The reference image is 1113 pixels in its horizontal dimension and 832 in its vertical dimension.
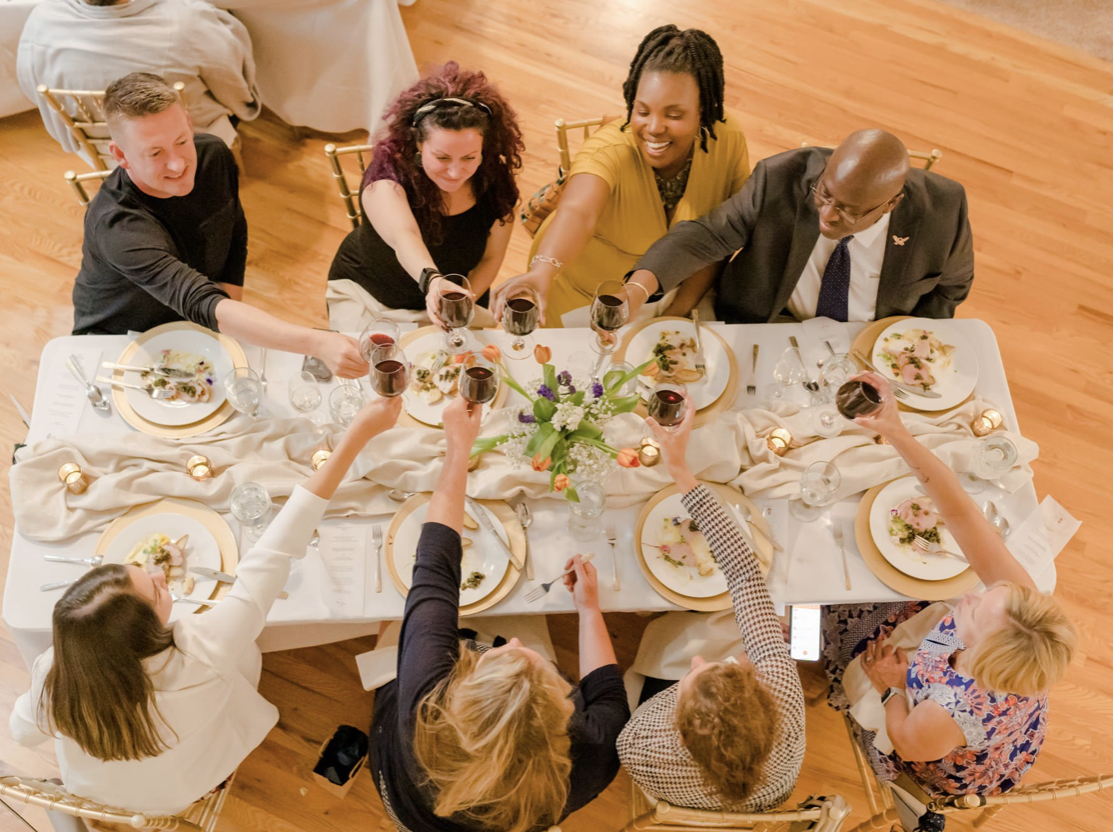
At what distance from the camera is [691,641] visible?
2158 millimetres

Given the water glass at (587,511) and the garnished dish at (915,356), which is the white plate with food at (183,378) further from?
the garnished dish at (915,356)

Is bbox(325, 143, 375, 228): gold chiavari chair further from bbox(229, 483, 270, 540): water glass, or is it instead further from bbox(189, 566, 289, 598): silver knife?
bbox(189, 566, 289, 598): silver knife

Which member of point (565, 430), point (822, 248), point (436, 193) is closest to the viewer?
point (565, 430)

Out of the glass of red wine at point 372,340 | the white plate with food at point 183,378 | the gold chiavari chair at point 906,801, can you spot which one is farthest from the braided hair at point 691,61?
the gold chiavari chair at point 906,801

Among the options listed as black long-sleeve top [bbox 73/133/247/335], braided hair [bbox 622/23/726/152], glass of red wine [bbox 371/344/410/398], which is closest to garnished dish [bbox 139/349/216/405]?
black long-sleeve top [bbox 73/133/247/335]

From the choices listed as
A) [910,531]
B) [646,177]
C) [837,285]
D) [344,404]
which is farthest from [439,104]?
[910,531]

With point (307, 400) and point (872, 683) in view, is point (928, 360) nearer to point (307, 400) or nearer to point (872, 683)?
point (872, 683)

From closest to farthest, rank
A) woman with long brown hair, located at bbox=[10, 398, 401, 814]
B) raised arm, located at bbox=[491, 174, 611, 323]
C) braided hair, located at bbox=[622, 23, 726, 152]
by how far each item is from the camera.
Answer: woman with long brown hair, located at bbox=[10, 398, 401, 814], braided hair, located at bbox=[622, 23, 726, 152], raised arm, located at bbox=[491, 174, 611, 323]

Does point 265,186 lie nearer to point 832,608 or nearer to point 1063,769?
point 832,608

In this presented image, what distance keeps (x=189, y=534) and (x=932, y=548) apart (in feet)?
5.84

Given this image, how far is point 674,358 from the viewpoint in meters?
2.24

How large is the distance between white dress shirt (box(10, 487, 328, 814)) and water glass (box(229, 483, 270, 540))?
142mm

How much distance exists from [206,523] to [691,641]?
125 cm

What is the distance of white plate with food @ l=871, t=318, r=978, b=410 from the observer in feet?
7.23
